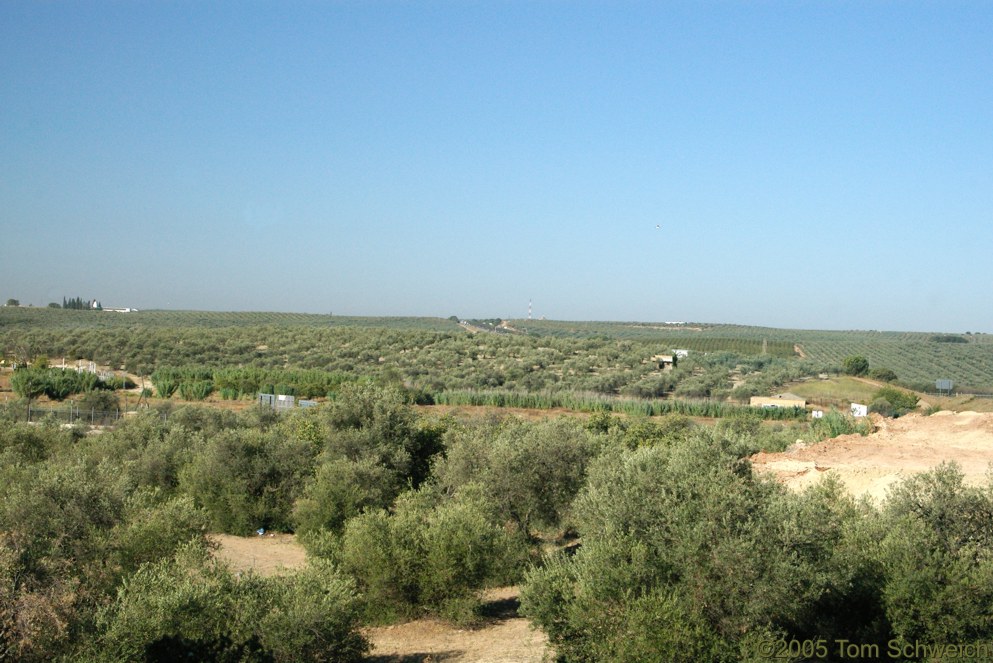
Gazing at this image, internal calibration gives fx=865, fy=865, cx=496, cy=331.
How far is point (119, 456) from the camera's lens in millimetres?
30469

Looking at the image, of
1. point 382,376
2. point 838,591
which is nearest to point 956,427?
point 838,591

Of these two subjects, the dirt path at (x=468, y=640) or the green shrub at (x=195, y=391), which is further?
the green shrub at (x=195, y=391)

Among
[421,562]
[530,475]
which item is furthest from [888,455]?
[421,562]

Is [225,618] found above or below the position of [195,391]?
above

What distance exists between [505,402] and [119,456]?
31401 mm

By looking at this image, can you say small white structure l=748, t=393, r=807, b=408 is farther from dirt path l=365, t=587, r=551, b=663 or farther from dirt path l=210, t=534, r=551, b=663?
dirt path l=365, t=587, r=551, b=663

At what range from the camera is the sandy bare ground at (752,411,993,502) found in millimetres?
26562

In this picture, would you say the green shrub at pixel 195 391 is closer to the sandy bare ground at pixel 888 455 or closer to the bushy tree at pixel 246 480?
the bushy tree at pixel 246 480

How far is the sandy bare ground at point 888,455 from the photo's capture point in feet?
87.1

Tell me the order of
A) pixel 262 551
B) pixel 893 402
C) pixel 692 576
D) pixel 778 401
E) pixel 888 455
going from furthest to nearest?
pixel 778 401 → pixel 893 402 → pixel 888 455 → pixel 262 551 → pixel 692 576

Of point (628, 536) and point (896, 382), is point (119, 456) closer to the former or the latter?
point (628, 536)

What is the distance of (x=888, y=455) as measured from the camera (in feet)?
102

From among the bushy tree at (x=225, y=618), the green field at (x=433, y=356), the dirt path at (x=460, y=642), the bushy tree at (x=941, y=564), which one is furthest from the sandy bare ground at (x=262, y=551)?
the green field at (x=433, y=356)

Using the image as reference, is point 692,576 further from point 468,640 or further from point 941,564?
point 468,640
